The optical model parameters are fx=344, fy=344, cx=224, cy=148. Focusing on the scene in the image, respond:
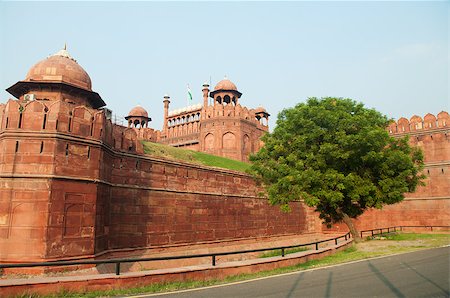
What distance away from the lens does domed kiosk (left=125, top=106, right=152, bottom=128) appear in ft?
157

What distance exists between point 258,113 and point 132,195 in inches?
1382

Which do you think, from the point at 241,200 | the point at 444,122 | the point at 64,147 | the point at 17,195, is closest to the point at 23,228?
the point at 17,195

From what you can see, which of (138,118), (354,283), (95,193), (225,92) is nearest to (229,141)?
(225,92)

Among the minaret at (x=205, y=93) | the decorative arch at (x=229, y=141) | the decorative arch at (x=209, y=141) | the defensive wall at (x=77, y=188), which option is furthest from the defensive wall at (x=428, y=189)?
the minaret at (x=205, y=93)

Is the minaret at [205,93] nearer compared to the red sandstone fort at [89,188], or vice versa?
the red sandstone fort at [89,188]

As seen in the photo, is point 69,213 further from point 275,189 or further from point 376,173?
point 376,173

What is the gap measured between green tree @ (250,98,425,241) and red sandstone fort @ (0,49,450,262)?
15.0 ft

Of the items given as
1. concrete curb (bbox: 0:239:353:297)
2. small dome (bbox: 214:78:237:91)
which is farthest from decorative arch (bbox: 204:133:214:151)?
concrete curb (bbox: 0:239:353:297)

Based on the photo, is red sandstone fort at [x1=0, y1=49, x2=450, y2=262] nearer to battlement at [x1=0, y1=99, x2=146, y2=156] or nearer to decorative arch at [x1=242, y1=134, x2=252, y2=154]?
battlement at [x1=0, y1=99, x2=146, y2=156]

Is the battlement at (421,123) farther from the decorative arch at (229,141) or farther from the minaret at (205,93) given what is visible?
the minaret at (205,93)

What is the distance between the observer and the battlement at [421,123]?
30047mm

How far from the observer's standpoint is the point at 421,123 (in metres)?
31.4

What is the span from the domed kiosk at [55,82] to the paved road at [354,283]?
10935mm

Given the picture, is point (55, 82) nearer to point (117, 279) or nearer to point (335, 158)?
point (117, 279)
